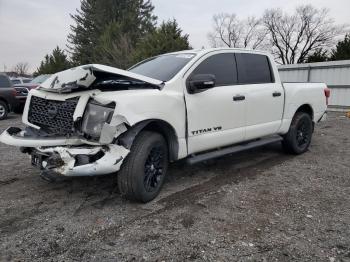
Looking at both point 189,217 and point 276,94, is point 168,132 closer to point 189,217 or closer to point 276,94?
point 189,217

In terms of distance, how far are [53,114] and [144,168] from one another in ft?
3.81

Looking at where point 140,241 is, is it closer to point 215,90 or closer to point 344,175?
point 215,90

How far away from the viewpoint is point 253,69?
544cm

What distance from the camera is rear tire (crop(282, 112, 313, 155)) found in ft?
20.3

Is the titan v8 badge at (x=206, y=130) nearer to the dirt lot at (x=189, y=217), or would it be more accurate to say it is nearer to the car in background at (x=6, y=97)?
the dirt lot at (x=189, y=217)

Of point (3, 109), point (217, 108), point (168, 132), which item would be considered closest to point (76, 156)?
point (168, 132)

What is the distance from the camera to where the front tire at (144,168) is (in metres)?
3.65

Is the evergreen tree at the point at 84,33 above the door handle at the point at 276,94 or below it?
above

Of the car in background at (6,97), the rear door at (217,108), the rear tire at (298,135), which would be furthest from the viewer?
the car in background at (6,97)

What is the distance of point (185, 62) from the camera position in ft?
14.8

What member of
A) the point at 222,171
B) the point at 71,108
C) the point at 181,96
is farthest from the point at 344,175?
the point at 71,108

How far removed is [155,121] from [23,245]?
1806 millimetres

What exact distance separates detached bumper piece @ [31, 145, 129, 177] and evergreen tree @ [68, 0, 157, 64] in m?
32.6

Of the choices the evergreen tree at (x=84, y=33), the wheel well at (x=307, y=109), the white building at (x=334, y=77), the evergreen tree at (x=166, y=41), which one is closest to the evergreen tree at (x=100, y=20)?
the evergreen tree at (x=84, y=33)
